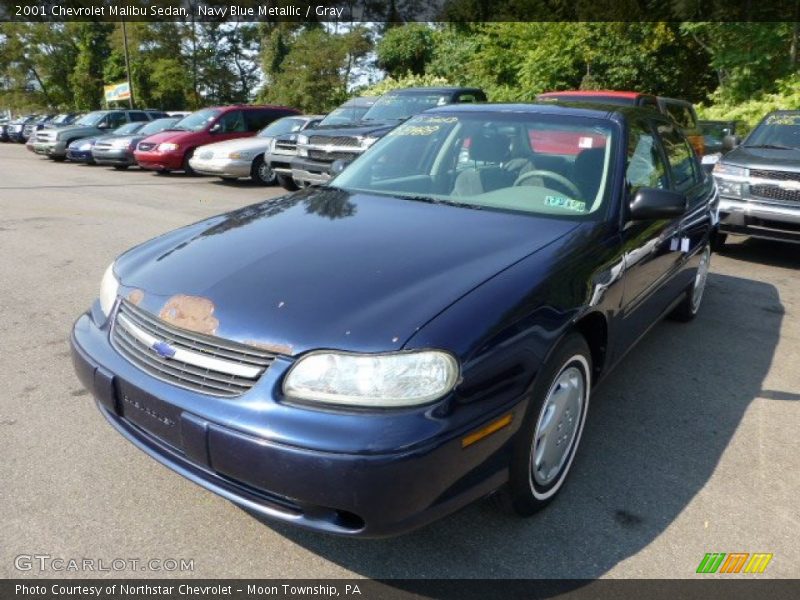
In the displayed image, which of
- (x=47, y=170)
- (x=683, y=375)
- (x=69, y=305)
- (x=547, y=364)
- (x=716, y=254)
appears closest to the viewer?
(x=547, y=364)

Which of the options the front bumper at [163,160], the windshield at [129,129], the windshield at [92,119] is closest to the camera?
the front bumper at [163,160]

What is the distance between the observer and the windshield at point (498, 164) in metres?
3.16

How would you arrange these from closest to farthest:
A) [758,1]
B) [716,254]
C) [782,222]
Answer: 1. [782,222]
2. [716,254]
3. [758,1]

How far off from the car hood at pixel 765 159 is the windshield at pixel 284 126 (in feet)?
29.2

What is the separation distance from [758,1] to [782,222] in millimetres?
11597

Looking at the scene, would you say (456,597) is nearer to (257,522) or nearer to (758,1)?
(257,522)

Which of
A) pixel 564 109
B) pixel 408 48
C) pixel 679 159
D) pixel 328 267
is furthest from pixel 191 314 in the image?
pixel 408 48

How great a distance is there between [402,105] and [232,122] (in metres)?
5.43

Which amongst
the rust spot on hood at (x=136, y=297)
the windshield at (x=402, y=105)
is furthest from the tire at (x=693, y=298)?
the windshield at (x=402, y=105)

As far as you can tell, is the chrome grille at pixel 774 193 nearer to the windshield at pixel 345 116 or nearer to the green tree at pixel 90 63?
the windshield at pixel 345 116

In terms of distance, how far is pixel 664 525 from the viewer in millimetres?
2549

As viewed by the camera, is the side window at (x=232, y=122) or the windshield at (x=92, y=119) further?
the windshield at (x=92, y=119)

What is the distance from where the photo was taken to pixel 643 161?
355cm

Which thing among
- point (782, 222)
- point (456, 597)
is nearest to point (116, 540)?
point (456, 597)
